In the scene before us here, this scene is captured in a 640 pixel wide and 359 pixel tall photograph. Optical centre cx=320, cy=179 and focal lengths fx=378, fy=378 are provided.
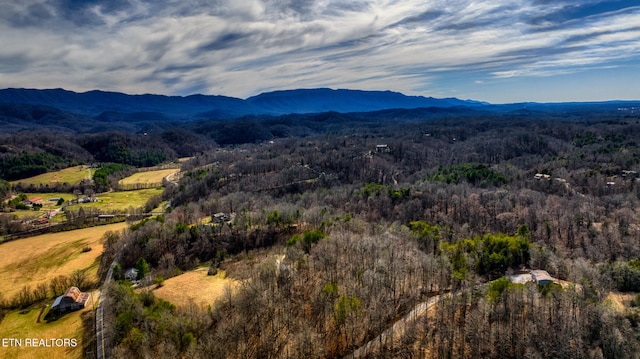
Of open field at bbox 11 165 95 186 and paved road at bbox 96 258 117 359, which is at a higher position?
open field at bbox 11 165 95 186

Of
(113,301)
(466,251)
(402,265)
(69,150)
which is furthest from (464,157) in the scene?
(69,150)

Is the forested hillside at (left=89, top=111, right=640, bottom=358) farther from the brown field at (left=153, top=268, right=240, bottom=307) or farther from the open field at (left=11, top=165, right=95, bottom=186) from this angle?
the open field at (left=11, top=165, right=95, bottom=186)

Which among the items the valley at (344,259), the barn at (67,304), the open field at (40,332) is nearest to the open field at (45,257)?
the valley at (344,259)

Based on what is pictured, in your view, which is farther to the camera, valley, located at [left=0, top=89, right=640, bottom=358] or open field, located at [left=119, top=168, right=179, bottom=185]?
open field, located at [left=119, top=168, right=179, bottom=185]

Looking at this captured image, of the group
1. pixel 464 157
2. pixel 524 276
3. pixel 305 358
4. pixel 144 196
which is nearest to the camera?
pixel 305 358

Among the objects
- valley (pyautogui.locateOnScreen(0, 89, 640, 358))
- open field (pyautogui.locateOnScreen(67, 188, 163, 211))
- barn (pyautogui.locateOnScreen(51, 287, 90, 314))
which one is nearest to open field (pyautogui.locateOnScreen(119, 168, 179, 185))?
valley (pyautogui.locateOnScreen(0, 89, 640, 358))

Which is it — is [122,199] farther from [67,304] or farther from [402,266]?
[402,266]

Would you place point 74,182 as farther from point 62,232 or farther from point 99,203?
point 62,232
